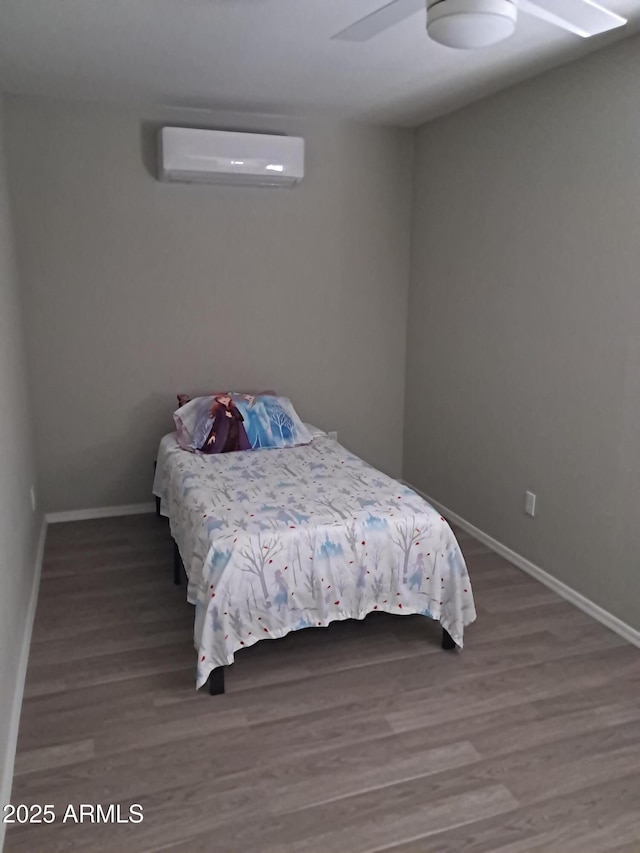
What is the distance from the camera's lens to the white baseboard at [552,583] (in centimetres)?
301

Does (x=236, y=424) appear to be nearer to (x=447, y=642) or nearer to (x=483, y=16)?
(x=447, y=642)

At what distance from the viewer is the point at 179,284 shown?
4230 mm

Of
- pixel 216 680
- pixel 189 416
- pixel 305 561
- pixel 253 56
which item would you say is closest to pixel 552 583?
pixel 305 561

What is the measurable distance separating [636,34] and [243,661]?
115 inches

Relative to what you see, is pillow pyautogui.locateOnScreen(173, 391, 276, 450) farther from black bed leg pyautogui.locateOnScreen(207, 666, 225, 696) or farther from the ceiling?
the ceiling

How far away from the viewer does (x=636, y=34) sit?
274cm

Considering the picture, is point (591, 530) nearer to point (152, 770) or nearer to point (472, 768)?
point (472, 768)

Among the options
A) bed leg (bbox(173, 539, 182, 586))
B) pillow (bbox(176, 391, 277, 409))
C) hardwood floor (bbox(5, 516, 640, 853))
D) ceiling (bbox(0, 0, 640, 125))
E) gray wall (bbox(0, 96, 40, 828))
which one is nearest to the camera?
hardwood floor (bbox(5, 516, 640, 853))

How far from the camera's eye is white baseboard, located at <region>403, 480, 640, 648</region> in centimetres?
301

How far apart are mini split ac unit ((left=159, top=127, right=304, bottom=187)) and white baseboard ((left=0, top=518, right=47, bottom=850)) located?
2239 mm

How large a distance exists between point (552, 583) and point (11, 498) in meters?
2.50

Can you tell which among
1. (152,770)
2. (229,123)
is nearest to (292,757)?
(152,770)

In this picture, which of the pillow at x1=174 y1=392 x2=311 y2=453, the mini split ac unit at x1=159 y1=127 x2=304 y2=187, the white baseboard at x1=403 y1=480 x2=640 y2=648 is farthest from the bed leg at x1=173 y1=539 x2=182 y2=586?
the mini split ac unit at x1=159 y1=127 x2=304 y2=187

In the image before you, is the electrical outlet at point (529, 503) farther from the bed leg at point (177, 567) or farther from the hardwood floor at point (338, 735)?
the bed leg at point (177, 567)
